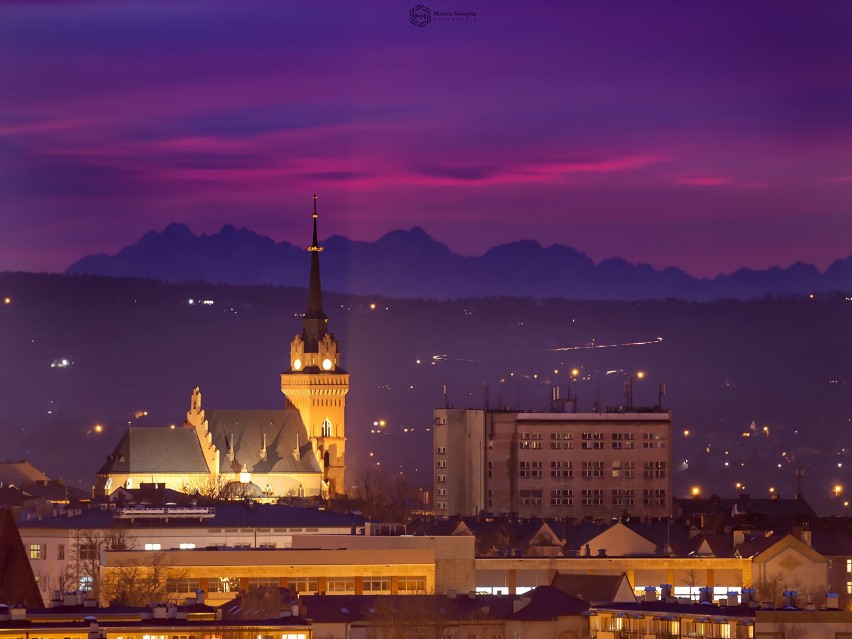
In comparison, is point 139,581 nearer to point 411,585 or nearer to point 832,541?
point 411,585

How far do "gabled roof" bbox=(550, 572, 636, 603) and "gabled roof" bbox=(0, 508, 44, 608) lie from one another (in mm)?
24043

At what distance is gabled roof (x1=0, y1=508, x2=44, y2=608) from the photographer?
111938mm

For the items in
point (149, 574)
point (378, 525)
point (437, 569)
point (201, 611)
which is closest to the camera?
point (201, 611)

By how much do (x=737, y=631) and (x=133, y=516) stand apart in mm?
70342

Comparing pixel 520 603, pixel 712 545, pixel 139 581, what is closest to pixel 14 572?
pixel 139 581

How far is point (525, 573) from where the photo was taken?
5886 inches

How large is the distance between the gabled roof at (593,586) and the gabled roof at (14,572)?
24.0 meters

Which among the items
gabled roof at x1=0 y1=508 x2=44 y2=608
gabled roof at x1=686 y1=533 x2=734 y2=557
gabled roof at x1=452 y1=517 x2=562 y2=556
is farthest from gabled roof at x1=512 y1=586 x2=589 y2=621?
gabled roof at x1=452 y1=517 x2=562 y2=556

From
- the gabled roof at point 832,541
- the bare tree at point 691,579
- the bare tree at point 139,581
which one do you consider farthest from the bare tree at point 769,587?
the bare tree at point 139,581

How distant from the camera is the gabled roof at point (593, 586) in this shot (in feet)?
421

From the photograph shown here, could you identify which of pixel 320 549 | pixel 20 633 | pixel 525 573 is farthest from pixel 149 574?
pixel 20 633

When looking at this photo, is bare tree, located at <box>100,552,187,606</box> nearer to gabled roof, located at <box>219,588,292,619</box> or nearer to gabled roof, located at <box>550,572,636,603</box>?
gabled roof, located at <box>219,588,292,619</box>

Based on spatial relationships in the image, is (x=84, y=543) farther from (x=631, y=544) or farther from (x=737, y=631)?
(x=737, y=631)

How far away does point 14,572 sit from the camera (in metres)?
115
